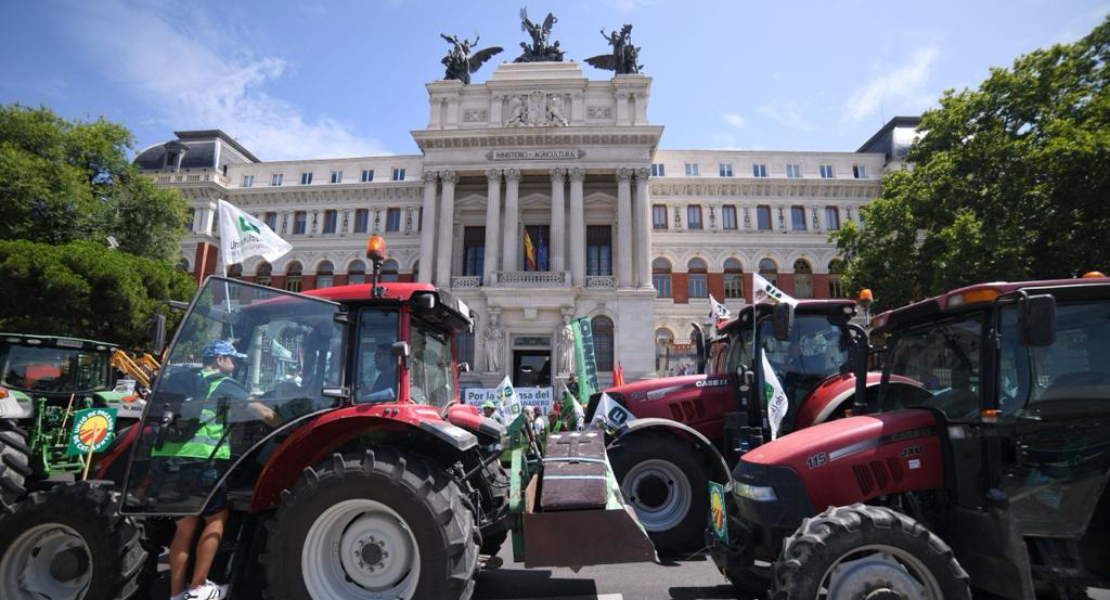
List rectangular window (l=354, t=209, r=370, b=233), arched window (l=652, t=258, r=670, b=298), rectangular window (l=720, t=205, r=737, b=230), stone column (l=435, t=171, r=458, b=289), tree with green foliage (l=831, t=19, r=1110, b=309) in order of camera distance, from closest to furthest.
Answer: tree with green foliage (l=831, t=19, r=1110, b=309) < stone column (l=435, t=171, r=458, b=289) < arched window (l=652, t=258, r=670, b=298) < rectangular window (l=720, t=205, r=737, b=230) < rectangular window (l=354, t=209, r=370, b=233)

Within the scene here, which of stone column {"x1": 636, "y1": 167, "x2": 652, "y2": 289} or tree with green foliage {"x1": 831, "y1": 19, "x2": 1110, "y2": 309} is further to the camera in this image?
stone column {"x1": 636, "y1": 167, "x2": 652, "y2": 289}

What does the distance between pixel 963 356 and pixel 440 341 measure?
13.8 ft

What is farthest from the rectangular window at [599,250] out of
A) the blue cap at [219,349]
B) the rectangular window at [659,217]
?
the blue cap at [219,349]

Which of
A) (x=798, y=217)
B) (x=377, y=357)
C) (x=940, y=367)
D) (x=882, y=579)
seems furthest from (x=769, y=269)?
(x=377, y=357)

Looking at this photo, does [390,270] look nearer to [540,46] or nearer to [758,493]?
[540,46]

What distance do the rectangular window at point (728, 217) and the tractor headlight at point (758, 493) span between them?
31.6 m

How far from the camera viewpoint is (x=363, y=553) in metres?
3.46

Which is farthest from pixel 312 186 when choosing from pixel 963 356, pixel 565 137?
pixel 963 356

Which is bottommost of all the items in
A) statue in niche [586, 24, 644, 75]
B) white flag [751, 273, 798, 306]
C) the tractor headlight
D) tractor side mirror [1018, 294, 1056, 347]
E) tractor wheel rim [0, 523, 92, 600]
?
tractor wheel rim [0, 523, 92, 600]

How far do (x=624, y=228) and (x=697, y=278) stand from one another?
23.8ft

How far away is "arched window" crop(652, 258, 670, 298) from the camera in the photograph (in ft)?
107

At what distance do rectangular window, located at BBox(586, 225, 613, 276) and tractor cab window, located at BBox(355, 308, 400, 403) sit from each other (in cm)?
2646

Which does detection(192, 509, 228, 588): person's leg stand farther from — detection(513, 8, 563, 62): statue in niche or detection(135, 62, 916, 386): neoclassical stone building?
detection(513, 8, 563, 62): statue in niche

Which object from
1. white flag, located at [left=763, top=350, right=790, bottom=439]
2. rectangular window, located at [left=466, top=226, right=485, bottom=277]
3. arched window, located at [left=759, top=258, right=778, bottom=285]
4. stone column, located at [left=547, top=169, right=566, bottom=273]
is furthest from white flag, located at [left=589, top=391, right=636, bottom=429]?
arched window, located at [left=759, top=258, right=778, bottom=285]
